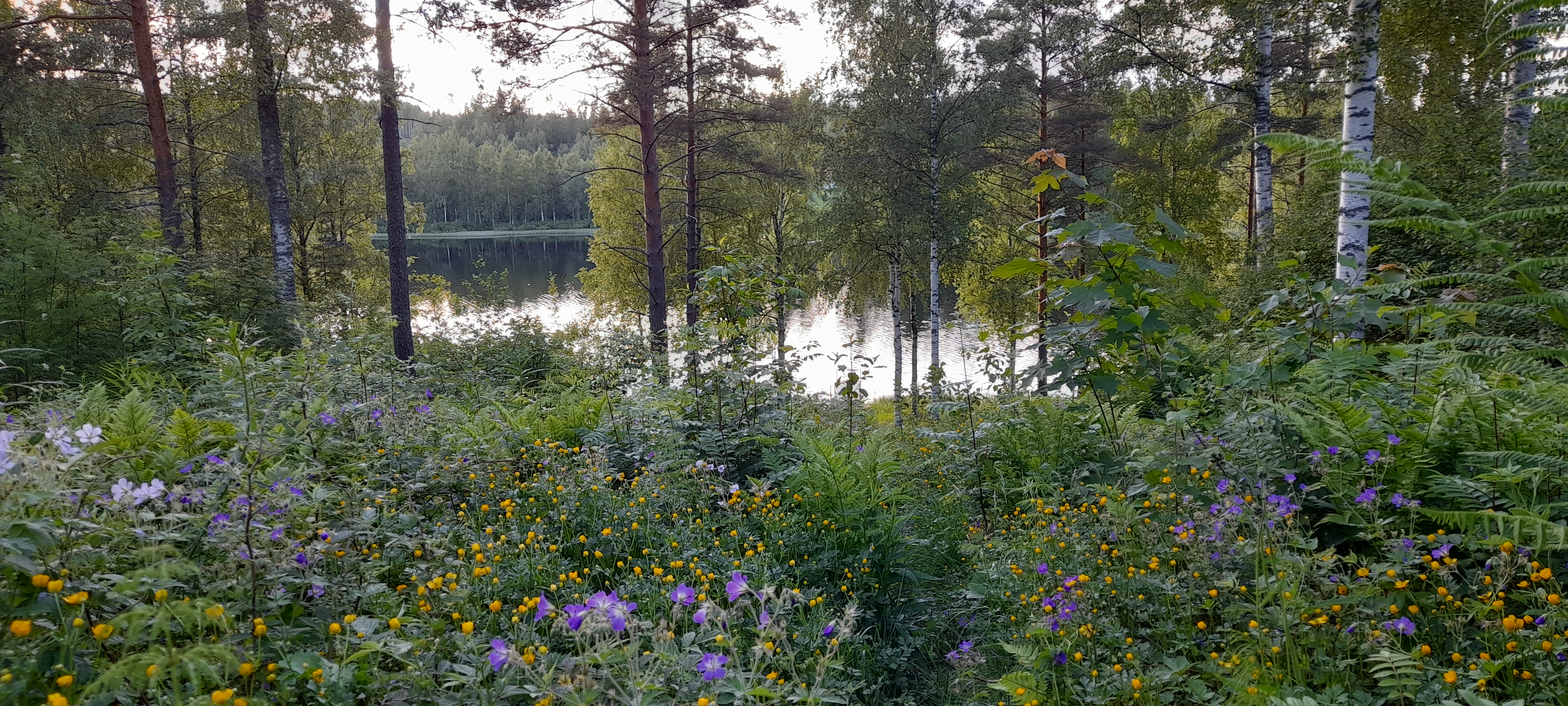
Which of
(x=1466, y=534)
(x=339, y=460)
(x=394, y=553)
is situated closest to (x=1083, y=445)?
(x=1466, y=534)

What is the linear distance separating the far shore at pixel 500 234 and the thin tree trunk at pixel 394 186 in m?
66.7

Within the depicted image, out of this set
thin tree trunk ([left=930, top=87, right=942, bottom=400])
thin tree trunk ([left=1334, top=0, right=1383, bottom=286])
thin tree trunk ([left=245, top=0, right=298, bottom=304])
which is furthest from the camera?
thin tree trunk ([left=930, top=87, right=942, bottom=400])

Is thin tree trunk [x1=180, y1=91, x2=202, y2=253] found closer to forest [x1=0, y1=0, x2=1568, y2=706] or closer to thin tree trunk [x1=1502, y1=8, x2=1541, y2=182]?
forest [x1=0, y1=0, x2=1568, y2=706]

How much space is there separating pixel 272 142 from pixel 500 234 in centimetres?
7599

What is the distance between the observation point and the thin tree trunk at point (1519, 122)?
6602mm

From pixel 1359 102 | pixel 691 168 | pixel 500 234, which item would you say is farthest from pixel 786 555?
pixel 500 234

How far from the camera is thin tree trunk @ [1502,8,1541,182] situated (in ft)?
21.7

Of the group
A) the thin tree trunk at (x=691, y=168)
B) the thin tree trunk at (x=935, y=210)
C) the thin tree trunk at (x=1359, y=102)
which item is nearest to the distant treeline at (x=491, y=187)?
the thin tree trunk at (x=691, y=168)

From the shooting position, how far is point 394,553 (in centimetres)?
266

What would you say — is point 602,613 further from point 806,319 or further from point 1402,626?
point 806,319

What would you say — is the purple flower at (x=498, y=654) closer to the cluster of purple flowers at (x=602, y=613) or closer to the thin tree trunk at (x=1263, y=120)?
the cluster of purple flowers at (x=602, y=613)

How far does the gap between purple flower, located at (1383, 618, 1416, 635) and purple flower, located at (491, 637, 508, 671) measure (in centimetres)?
226

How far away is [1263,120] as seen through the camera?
10945 millimetres

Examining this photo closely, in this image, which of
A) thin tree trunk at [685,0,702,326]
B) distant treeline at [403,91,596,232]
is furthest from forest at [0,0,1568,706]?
distant treeline at [403,91,596,232]
